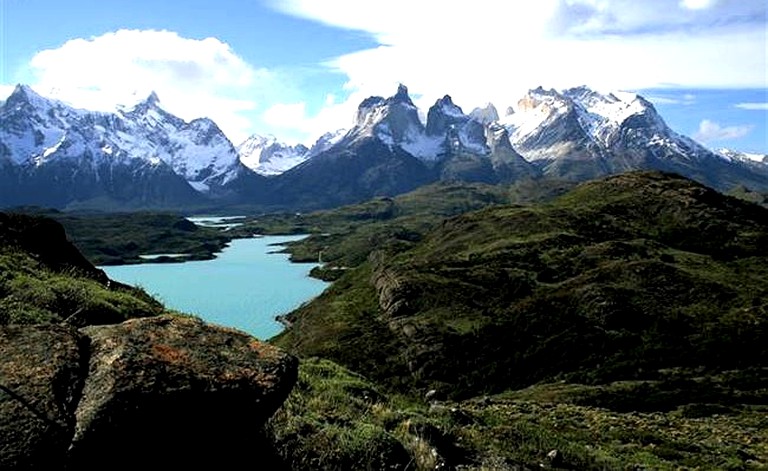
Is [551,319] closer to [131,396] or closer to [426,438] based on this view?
[426,438]

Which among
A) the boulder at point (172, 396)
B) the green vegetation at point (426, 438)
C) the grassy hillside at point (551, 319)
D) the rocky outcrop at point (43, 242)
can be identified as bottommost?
the grassy hillside at point (551, 319)

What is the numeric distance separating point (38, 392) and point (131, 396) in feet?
4.78

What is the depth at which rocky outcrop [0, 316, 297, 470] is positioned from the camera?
11.0 metres

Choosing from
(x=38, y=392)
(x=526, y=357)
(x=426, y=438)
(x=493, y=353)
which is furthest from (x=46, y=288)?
(x=493, y=353)

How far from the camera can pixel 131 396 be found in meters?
11.7

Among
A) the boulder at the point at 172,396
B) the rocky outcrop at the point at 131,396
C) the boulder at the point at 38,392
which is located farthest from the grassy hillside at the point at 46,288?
the boulder at the point at 172,396

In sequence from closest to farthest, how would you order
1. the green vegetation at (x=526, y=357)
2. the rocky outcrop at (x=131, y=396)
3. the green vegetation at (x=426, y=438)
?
the rocky outcrop at (x=131, y=396) < the green vegetation at (x=426, y=438) < the green vegetation at (x=526, y=357)

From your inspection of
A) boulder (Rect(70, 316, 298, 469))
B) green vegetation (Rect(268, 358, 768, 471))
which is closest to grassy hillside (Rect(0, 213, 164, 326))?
boulder (Rect(70, 316, 298, 469))

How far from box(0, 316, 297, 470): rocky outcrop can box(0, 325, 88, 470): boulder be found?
0.02 meters

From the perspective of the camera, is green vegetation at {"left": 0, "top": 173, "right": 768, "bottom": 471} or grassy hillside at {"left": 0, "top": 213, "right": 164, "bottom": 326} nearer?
grassy hillside at {"left": 0, "top": 213, "right": 164, "bottom": 326}

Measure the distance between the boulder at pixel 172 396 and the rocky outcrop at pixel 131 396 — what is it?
2cm

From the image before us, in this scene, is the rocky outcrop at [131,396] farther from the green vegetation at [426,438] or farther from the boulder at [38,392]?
the green vegetation at [426,438]

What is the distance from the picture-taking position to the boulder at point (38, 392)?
10.7 meters

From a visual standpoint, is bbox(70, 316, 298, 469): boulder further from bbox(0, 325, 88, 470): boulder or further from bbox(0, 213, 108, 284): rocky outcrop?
bbox(0, 213, 108, 284): rocky outcrop
